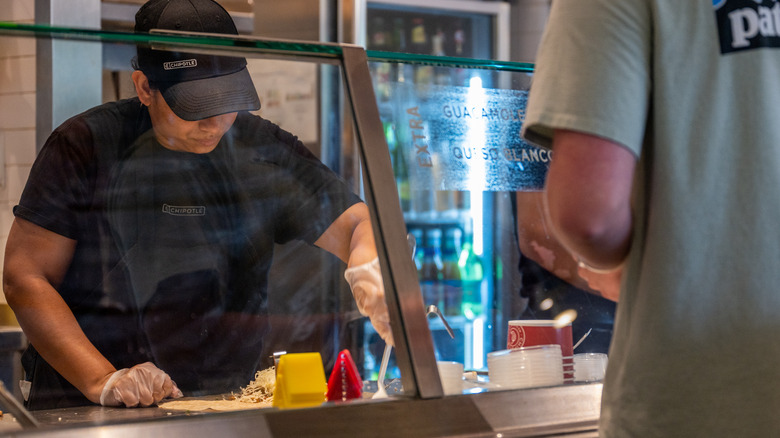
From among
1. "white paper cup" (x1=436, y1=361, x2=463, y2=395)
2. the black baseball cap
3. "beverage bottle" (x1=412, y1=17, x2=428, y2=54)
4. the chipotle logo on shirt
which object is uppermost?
"beverage bottle" (x1=412, y1=17, x2=428, y2=54)

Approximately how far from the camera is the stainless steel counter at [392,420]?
0.93 meters

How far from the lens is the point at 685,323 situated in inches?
32.2

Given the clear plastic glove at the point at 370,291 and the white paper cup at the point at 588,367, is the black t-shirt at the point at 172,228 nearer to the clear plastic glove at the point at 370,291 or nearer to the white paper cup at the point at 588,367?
the clear plastic glove at the point at 370,291

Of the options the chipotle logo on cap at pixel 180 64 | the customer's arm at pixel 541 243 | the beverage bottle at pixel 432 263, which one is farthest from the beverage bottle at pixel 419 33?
the chipotle logo on cap at pixel 180 64

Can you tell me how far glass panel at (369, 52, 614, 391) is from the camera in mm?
1535

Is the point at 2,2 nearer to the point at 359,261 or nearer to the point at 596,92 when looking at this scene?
the point at 359,261

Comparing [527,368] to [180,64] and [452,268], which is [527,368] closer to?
[180,64]

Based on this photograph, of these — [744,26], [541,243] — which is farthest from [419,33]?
[744,26]

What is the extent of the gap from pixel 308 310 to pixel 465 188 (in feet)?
1.36

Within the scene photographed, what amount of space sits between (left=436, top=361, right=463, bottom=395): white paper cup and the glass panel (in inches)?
2.6

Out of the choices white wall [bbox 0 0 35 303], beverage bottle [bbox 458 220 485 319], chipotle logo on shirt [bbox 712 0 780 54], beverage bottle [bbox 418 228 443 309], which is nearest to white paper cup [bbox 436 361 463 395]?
chipotle logo on shirt [bbox 712 0 780 54]

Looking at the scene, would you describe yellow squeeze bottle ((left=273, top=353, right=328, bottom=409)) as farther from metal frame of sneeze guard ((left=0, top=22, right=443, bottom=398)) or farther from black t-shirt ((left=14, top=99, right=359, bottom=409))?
black t-shirt ((left=14, top=99, right=359, bottom=409))

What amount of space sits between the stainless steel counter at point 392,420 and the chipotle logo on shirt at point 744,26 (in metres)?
0.55

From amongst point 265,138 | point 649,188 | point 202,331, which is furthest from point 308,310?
point 649,188
